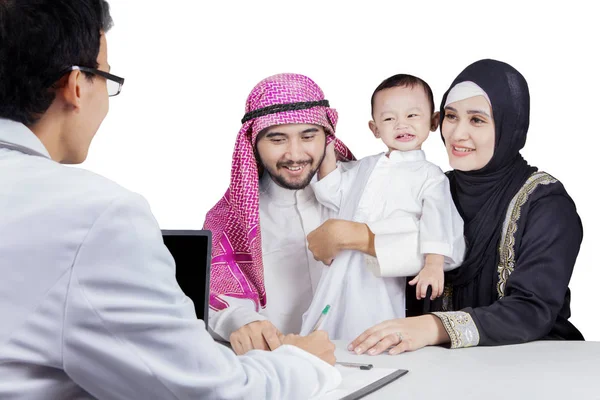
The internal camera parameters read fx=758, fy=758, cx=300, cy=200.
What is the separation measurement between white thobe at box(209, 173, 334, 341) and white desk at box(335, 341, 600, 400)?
1.91 ft

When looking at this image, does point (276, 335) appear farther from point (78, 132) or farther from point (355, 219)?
point (78, 132)

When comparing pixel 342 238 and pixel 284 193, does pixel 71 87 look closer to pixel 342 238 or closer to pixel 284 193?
pixel 342 238

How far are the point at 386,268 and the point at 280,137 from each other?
2.18 feet

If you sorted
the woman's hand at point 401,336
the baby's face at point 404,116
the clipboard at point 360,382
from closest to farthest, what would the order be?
the clipboard at point 360,382
the woman's hand at point 401,336
the baby's face at point 404,116

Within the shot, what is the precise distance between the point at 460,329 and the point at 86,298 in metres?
1.45

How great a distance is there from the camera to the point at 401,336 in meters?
2.28

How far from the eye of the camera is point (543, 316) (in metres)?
2.44

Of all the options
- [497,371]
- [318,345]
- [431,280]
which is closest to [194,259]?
[318,345]

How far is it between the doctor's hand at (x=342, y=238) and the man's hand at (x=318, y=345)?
0.83 meters

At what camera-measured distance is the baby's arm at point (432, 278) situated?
2545 millimetres

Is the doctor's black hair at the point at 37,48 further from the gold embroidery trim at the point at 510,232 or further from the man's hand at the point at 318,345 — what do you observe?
the gold embroidery trim at the point at 510,232

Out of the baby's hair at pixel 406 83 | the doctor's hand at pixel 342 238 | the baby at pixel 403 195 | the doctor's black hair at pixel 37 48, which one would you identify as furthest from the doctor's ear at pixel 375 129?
the doctor's black hair at pixel 37 48

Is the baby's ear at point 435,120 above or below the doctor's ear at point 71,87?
below

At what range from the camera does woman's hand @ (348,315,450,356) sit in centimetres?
225
